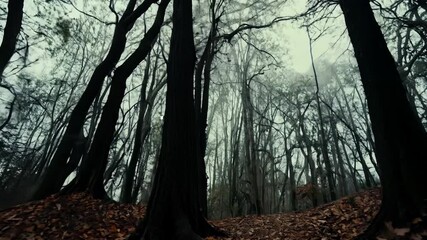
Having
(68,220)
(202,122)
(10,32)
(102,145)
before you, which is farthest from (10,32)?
(202,122)

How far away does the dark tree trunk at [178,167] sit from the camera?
3678 mm

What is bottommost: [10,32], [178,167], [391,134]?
[178,167]

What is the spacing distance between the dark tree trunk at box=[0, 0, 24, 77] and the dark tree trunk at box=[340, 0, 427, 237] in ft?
23.8

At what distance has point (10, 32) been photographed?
6.59 meters

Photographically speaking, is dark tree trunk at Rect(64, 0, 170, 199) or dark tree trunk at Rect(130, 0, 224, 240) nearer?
dark tree trunk at Rect(130, 0, 224, 240)

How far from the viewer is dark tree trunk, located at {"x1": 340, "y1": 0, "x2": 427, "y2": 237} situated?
2.83 m

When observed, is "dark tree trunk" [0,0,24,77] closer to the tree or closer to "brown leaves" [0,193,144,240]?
the tree

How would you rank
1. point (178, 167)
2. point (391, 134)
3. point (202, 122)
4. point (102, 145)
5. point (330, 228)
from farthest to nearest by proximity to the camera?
1. point (202, 122)
2. point (102, 145)
3. point (330, 228)
4. point (178, 167)
5. point (391, 134)

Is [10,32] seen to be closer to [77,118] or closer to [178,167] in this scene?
[77,118]

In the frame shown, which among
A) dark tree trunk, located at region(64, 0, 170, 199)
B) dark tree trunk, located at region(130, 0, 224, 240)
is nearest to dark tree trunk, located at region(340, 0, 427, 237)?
dark tree trunk, located at region(130, 0, 224, 240)

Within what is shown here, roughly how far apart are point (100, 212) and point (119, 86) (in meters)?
3.13

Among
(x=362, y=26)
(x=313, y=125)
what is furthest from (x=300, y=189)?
(x=362, y=26)

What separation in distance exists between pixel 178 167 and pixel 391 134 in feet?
8.72

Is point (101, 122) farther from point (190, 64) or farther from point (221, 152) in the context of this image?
point (221, 152)
